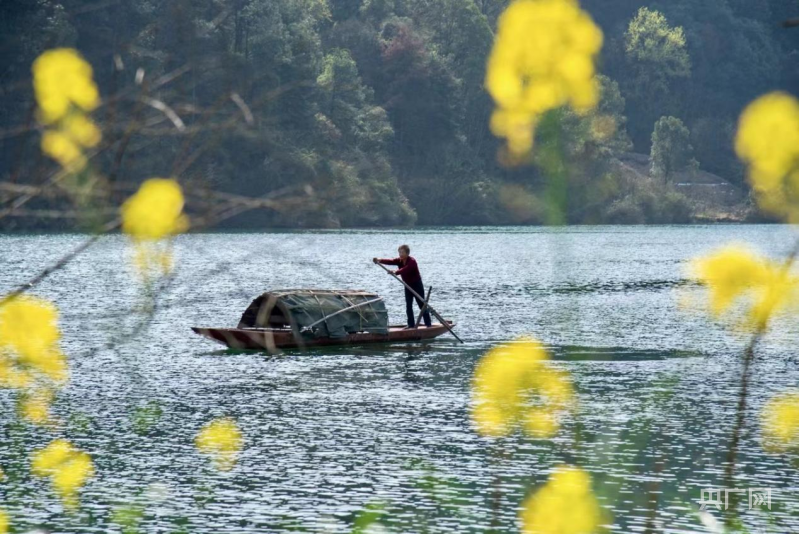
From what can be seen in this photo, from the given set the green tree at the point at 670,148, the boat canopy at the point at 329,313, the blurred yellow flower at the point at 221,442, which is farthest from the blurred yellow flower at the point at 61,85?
the green tree at the point at 670,148

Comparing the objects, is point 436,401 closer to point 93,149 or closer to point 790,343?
point 790,343

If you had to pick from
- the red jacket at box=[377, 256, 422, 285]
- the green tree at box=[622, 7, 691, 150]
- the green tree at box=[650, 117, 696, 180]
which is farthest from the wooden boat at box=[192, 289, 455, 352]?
the green tree at box=[622, 7, 691, 150]

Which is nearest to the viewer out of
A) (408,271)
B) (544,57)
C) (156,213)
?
(544,57)

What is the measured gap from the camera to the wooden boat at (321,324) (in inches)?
979

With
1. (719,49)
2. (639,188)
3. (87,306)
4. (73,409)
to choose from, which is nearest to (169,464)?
(73,409)

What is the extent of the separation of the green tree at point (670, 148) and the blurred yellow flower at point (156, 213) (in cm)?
10520

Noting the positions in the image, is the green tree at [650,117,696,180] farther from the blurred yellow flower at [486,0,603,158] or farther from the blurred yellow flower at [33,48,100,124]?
the blurred yellow flower at [486,0,603,158]

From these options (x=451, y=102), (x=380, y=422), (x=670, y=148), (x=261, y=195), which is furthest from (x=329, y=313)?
(x=670, y=148)

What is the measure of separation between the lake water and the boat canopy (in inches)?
21.4

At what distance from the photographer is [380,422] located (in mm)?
17469

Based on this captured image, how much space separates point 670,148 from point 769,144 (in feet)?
374

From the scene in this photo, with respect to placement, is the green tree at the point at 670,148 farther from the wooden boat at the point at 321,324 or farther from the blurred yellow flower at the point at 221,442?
the blurred yellow flower at the point at 221,442

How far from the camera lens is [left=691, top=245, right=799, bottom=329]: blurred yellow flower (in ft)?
8.22

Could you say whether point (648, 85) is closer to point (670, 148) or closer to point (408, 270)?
point (670, 148)
